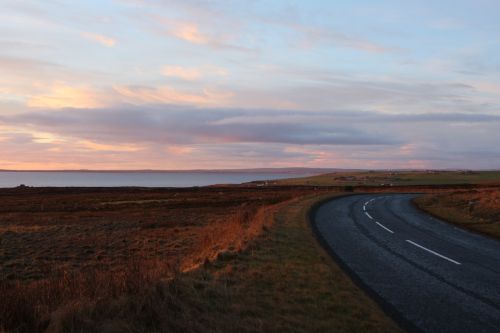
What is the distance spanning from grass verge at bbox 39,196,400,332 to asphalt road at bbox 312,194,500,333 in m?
0.66

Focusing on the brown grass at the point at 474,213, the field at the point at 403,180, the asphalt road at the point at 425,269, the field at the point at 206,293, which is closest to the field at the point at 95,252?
the field at the point at 206,293

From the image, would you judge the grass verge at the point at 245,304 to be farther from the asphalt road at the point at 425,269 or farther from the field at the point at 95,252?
the asphalt road at the point at 425,269

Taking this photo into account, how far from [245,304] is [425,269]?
6040 mm

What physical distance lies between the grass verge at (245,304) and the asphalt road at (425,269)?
0.66m

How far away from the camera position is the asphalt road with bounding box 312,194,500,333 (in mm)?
8375

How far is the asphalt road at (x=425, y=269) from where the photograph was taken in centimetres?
838

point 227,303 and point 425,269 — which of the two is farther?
point 425,269

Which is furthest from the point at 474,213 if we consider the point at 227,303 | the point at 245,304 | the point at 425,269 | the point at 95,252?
the point at 227,303

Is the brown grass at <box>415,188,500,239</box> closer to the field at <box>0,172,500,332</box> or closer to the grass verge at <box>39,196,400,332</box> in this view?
the field at <box>0,172,500,332</box>

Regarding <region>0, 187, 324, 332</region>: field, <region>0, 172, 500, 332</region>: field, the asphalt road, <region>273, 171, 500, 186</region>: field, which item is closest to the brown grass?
<region>0, 172, 500, 332</region>: field

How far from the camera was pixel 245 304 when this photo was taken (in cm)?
853

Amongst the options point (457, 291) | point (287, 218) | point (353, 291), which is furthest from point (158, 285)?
point (287, 218)

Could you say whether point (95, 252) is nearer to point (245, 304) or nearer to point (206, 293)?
point (206, 293)

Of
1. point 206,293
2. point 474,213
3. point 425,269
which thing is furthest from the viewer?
point 474,213
